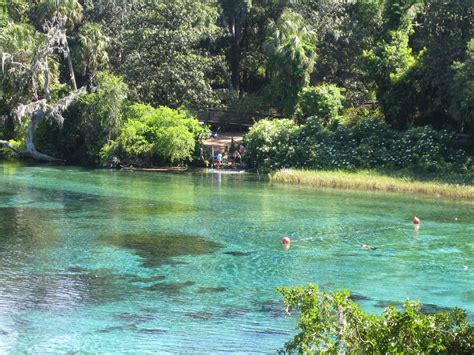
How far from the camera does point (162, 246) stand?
2198 cm

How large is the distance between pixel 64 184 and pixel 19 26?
1777 cm

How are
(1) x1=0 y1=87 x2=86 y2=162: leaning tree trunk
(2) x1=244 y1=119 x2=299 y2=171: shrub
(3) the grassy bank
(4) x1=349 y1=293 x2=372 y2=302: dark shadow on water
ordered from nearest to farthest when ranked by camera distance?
1. (4) x1=349 y1=293 x2=372 y2=302: dark shadow on water
2. (3) the grassy bank
3. (2) x1=244 y1=119 x2=299 y2=171: shrub
4. (1) x1=0 y1=87 x2=86 y2=162: leaning tree trunk

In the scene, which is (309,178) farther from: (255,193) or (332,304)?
(332,304)

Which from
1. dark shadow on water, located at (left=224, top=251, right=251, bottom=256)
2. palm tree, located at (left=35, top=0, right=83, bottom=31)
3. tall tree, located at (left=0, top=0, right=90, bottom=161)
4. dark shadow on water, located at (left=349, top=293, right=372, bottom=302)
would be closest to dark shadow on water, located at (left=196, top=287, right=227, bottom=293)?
dark shadow on water, located at (left=349, top=293, right=372, bottom=302)

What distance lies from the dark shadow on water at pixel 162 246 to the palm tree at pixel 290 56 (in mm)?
25874

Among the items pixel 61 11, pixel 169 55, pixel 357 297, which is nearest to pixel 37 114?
pixel 61 11

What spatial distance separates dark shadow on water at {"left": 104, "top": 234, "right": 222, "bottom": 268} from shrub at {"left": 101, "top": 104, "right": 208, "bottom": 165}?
73.2 ft

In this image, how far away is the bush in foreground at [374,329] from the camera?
809 cm

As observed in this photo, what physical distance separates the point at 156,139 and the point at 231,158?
5.00 m

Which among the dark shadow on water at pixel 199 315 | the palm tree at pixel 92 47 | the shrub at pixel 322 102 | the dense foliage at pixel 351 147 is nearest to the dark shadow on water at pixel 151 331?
the dark shadow on water at pixel 199 315

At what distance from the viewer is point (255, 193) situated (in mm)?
35188

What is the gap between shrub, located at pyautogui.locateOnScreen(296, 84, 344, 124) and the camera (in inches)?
1785

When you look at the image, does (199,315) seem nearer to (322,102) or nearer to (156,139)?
(322,102)

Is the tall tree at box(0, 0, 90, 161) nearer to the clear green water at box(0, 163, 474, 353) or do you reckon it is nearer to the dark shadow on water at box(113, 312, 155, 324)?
the clear green water at box(0, 163, 474, 353)
